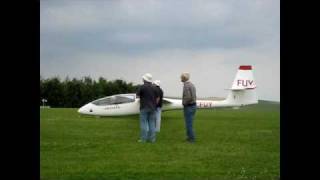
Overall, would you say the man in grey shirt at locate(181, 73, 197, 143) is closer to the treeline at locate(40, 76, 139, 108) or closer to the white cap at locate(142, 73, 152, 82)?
the white cap at locate(142, 73, 152, 82)

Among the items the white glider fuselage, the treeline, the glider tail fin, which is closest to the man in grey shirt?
the white glider fuselage

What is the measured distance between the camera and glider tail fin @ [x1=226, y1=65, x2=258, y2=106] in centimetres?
3453

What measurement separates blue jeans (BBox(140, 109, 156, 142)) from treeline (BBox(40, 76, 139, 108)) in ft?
135

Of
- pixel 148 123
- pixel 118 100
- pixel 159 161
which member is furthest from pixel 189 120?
pixel 118 100

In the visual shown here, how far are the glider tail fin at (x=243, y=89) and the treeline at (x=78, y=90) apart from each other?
59.2ft

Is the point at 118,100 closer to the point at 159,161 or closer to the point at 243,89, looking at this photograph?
the point at 243,89

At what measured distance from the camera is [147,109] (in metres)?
12.6

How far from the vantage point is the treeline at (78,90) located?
5362 cm

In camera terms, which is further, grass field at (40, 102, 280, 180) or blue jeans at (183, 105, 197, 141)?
blue jeans at (183, 105, 197, 141)

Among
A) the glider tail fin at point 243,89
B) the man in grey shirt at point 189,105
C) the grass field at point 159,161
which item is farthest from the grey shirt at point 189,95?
the glider tail fin at point 243,89

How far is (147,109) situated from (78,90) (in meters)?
42.1
